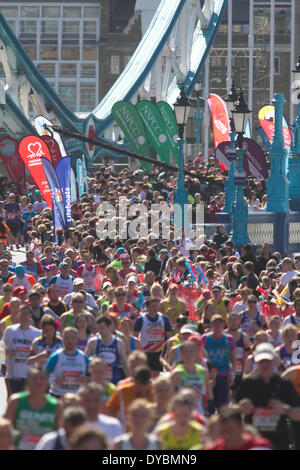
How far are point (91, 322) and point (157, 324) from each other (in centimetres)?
70

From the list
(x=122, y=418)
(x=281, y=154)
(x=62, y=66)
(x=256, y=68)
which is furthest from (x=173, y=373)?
(x=62, y=66)

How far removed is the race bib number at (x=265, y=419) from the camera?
9.72 meters

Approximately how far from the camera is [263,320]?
1405 cm

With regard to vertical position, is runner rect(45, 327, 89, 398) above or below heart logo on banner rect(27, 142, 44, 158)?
below

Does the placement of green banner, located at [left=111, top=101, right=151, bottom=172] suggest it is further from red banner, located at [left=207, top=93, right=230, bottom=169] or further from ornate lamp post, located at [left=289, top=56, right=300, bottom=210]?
ornate lamp post, located at [left=289, top=56, right=300, bottom=210]

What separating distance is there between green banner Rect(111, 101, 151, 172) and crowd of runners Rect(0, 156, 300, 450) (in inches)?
887

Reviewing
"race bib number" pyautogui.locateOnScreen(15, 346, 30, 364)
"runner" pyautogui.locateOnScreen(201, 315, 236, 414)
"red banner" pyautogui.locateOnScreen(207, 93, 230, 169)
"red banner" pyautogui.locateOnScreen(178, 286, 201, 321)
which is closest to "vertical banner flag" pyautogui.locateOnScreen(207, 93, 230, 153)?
"red banner" pyautogui.locateOnScreen(207, 93, 230, 169)

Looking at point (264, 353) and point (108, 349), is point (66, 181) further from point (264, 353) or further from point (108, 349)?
point (264, 353)

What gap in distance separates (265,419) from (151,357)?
13.1 ft

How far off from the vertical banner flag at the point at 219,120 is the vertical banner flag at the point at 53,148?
561cm

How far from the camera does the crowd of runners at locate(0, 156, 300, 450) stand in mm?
8453

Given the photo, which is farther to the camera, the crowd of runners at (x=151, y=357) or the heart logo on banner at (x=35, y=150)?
the heart logo on banner at (x=35, y=150)

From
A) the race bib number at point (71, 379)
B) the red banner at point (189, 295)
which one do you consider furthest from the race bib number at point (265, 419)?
the red banner at point (189, 295)

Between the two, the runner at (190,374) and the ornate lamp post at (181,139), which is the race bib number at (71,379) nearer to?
the runner at (190,374)
